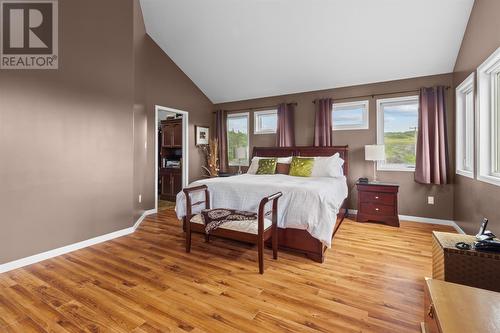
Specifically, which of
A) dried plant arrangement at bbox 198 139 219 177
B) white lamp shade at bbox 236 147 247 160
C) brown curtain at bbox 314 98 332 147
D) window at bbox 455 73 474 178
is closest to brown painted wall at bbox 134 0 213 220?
dried plant arrangement at bbox 198 139 219 177

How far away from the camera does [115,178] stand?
10.8ft

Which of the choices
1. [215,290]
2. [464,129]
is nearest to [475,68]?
[464,129]

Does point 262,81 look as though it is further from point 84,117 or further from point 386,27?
point 84,117

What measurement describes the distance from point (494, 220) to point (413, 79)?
260 centimetres

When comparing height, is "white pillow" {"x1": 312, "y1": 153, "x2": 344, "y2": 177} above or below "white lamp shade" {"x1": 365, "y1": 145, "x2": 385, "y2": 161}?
below

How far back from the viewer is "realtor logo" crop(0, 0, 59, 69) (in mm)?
2361

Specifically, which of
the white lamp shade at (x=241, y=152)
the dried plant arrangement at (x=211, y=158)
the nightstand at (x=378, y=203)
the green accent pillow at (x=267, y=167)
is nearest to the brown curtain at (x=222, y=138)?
the dried plant arrangement at (x=211, y=158)

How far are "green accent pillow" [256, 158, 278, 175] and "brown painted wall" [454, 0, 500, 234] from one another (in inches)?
105

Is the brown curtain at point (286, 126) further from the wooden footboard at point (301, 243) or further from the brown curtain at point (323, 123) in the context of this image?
the wooden footboard at point (301, 243)

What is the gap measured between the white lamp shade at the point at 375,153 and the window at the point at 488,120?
4.17ft

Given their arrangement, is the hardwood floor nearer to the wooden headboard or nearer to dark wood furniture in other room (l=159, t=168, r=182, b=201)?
the wooden headboard

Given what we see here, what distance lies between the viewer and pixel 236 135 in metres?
5.96

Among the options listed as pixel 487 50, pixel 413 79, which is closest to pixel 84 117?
pixel 487 50

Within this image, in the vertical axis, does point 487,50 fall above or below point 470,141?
above
